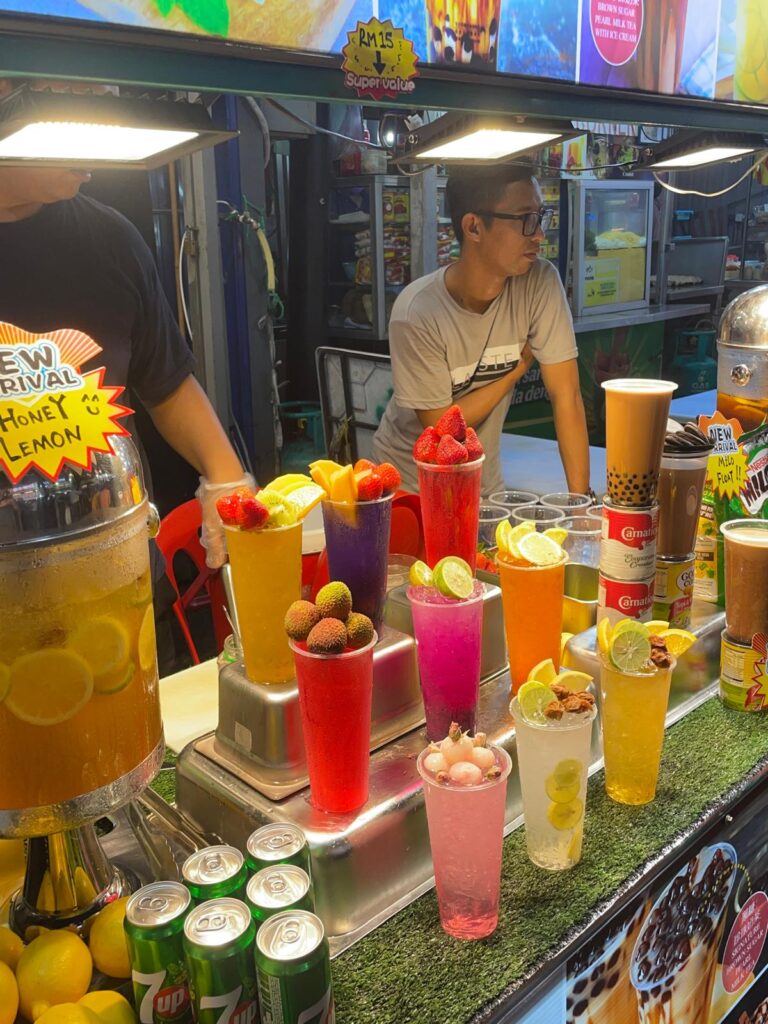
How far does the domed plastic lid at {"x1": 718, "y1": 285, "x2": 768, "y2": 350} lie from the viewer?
1.85 metres

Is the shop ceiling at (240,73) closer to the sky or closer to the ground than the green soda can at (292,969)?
closer to the sky

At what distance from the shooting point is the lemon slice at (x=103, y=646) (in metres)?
0.90

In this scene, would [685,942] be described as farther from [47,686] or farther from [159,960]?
[47,686]

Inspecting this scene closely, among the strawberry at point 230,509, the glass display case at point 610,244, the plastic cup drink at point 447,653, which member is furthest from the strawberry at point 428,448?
the glass display case at point 610,244

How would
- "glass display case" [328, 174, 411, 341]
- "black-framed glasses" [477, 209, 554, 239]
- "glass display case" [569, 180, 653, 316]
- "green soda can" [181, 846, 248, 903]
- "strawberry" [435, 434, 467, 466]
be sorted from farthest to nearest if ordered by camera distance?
"glass display case" [569, 180, 653, 316]
"glass display case" [328, 174, 411, 341]
"black-framed glasses" [477, 209, 554, 239]
"strawberry" [435, 434, 467, 466]
"green soda can" [181, 846, 248, 903]

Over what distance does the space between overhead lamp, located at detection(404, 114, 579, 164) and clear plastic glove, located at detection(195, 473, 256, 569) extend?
3.08 feet

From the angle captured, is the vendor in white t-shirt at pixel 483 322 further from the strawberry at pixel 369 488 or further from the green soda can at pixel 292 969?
the green soda can at pixel 292 969

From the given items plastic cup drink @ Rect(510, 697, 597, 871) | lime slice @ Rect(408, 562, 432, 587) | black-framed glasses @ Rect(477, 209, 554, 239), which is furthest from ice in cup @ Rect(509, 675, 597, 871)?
black-framed glasses @ Rect(477, 209, 554, 239)

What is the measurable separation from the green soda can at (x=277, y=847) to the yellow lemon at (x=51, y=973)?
21 cm

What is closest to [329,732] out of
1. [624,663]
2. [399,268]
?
[624,663]

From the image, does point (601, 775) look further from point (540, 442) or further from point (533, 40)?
point (540, 442)

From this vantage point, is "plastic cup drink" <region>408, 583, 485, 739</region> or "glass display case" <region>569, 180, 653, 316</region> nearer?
"plastic cup drink" <region>408, 583, 485, 739</region>

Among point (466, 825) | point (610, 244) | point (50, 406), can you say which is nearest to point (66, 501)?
point (50, 406)

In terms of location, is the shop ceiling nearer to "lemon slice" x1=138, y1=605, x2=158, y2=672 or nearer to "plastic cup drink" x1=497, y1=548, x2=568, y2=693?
"lemon slice" x1=138, y1=605, x2=158, y2=672
